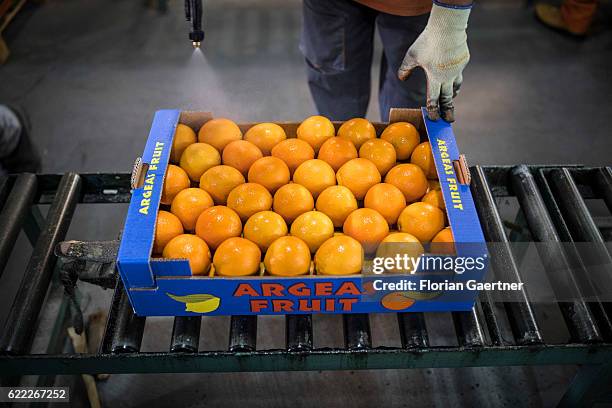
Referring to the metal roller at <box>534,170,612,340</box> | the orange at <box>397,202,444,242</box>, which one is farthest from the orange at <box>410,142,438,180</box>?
the metal roller at <box>534,170,612,340</box>

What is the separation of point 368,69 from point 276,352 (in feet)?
Answer: 6.16

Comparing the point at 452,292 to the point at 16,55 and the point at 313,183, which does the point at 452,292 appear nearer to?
the point at 313,183

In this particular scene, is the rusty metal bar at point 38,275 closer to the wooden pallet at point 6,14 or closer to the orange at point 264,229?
the orange at point 264,229

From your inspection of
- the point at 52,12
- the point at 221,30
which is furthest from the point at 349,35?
the point at 52,12

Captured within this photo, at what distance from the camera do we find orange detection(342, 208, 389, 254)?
170 cm

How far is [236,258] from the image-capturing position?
63.4 inches

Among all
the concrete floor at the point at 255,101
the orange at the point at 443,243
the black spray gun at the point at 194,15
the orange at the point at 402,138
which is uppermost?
the black spray gun at the point at 194,15

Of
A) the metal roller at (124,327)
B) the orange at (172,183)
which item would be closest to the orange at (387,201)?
the orange at (172,183)

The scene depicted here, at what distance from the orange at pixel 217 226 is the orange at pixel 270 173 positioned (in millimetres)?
186

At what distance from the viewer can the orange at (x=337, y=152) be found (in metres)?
1.95

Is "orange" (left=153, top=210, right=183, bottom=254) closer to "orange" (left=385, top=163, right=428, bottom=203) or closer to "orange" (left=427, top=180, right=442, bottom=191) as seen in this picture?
"orange" (left=385, top=163, right=428, bottom=203)

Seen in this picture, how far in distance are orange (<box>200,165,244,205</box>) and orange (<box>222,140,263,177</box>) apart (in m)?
0.06

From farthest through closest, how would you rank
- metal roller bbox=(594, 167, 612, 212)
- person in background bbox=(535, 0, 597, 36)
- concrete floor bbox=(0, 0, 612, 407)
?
1. person in background bbox=(535, 0, 597, 36)
2. concrete floor bbox=(0, 0, 612, 407)
3. metal roller bbox=(594, 167, 612, 212)

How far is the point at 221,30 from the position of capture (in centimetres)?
521
